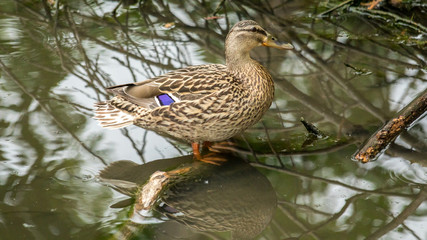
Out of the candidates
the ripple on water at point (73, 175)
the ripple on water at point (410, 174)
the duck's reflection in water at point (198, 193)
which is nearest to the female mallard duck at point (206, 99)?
the duck's reflection in water at point (198, 193)

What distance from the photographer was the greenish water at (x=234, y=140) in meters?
4.06

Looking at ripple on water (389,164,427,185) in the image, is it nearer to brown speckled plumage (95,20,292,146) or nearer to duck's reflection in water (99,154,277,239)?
duck's reflection in water (99,154,277,239)

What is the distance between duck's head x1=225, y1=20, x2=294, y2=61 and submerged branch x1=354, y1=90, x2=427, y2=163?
3.30 ft

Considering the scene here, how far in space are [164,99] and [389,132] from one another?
180 centimetres

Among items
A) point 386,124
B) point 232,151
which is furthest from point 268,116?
point 386,124

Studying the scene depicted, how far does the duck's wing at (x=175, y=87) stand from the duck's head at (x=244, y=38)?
19cm

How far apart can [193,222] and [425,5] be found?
4752mm

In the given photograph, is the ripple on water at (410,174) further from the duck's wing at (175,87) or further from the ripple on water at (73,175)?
the ripple on water at (73,175)

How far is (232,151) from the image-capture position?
197 inches

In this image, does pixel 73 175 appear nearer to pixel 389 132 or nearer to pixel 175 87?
pixel 175 87

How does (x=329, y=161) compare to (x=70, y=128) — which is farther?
(x=70, y=128)

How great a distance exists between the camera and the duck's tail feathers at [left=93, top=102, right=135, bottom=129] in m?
4.95

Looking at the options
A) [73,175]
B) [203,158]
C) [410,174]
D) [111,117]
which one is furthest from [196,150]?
[410,174]

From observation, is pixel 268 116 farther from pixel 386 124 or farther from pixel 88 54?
pixel 88 54
